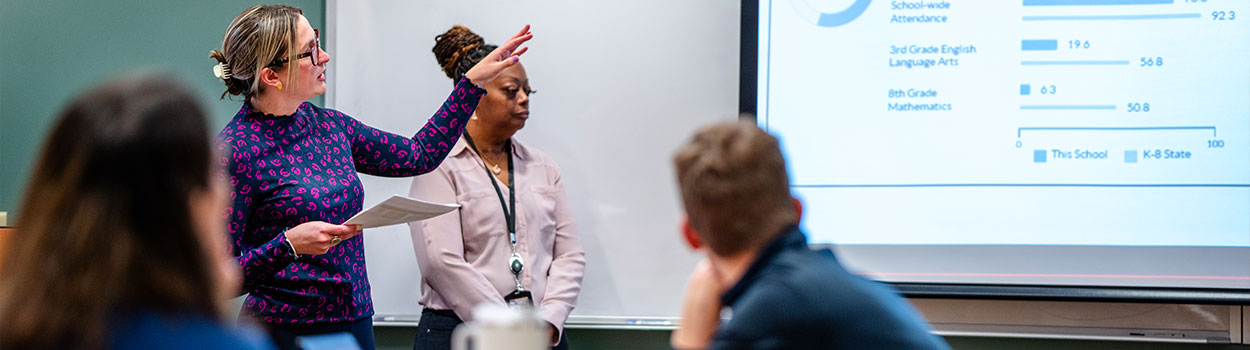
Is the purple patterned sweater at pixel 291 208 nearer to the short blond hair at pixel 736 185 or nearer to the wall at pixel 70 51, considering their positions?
the wall at pixel 70 51

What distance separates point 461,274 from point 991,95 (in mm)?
1535

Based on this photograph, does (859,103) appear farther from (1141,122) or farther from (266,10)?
(266,10)

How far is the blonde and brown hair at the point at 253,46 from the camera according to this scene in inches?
90.5

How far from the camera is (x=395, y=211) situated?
2207 mm

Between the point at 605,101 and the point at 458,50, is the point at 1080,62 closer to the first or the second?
the point at 605,101

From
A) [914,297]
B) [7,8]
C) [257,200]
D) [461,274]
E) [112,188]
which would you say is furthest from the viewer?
[914,297]

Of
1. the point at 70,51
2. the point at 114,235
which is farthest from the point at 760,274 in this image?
the point at 70,51

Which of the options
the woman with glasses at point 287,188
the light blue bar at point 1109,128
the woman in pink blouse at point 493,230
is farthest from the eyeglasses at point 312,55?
the light blue bar at point 1109,128

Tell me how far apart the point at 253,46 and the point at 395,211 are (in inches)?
19.2

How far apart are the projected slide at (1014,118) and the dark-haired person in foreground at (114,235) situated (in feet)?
7.63

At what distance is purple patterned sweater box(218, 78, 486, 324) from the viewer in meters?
2.26

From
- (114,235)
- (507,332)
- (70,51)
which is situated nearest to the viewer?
(114,235)

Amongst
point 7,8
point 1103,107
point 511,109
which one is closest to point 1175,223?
point 1103,107

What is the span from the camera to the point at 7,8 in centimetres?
264
